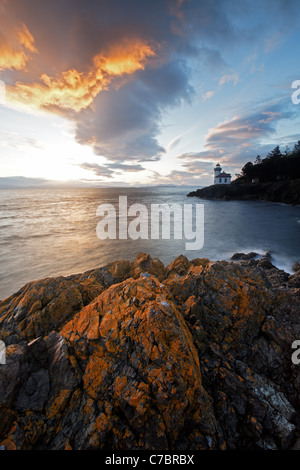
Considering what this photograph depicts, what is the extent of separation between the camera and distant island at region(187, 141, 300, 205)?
187ft

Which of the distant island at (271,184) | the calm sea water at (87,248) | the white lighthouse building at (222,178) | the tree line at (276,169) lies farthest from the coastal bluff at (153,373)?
the white lighthouse building at (222,178)

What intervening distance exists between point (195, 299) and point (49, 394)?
11.9 ft

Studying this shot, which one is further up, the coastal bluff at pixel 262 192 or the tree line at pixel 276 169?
the tree line at pixel 276 169

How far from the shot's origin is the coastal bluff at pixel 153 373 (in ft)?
9.05

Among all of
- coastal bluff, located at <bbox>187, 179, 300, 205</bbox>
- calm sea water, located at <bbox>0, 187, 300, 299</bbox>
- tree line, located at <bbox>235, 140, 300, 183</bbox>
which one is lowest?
calm sea water, located at <bbox>0, 187, 300, 299</bbox>

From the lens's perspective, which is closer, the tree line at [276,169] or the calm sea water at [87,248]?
the calm sea water at [87,248]

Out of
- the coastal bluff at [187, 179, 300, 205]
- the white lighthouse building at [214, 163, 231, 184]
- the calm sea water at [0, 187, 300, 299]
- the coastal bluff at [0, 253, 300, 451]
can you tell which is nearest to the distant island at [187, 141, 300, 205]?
the coastal bluff at [187, 179, 300, 205]

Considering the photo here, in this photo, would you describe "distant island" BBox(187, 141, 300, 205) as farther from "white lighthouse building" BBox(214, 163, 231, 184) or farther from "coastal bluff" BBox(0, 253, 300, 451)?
"coastal bluff" BBox(0, 253, 300, 451)

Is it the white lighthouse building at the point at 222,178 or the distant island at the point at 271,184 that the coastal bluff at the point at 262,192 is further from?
the white lighthouse building at the point at 222,178

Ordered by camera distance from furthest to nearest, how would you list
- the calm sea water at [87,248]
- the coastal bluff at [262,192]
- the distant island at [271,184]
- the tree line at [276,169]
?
the tree line at [276,169], the distant island at [271,184], the coastal bluff at [262,192], the calm sea water at [87,248]

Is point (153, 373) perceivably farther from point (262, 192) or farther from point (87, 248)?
point (262, 192)

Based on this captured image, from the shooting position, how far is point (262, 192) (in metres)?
66.8

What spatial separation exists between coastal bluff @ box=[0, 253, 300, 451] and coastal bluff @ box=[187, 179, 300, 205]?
62019 mm
